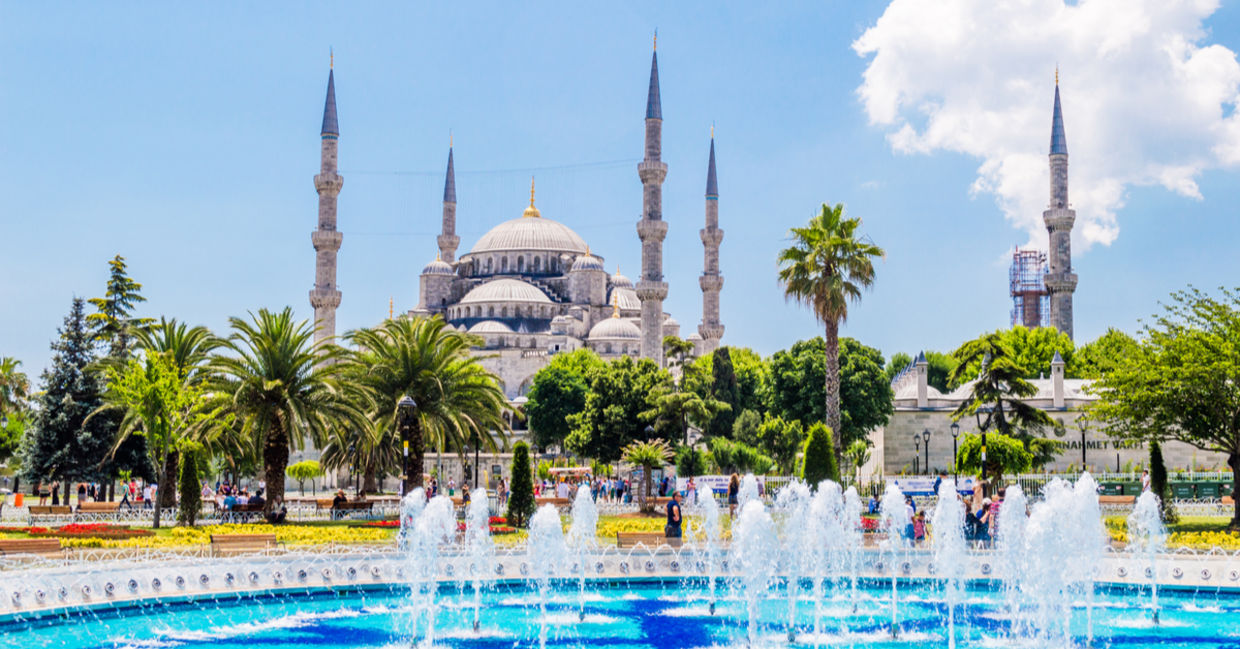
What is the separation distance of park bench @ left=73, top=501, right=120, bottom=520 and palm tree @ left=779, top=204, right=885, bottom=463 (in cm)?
1527

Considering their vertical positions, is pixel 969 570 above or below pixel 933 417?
below

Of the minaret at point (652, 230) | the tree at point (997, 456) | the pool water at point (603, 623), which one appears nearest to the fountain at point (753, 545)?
the pool water at point (603, 623)

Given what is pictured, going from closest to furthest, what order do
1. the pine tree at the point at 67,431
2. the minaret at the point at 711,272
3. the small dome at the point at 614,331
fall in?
the pine tree at the point at 67,431 < the minaret at the point at 711,272 < the small dome at the point at 614,331

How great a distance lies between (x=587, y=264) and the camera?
84750 millimetres

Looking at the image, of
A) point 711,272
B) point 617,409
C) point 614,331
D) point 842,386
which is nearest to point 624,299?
point 614,331

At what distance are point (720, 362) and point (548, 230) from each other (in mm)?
46323

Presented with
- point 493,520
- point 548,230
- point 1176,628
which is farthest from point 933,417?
point 548,230

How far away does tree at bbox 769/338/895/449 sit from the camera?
4181cm

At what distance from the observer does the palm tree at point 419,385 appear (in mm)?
23875

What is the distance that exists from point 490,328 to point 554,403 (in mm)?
22499

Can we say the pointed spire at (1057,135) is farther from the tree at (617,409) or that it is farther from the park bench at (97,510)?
the park bench at (97,510)

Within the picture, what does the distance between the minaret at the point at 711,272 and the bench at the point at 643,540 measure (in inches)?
1803

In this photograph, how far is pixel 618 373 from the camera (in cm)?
4028

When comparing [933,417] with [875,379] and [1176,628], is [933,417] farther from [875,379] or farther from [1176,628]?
[1176,628]
